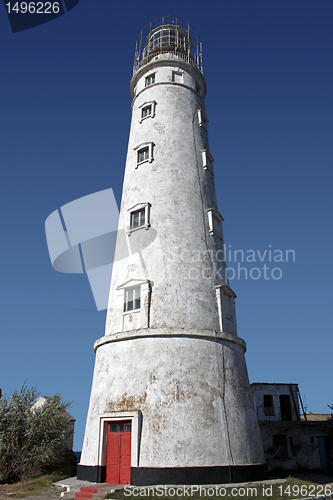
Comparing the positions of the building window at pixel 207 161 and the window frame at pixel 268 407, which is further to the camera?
the window frame at pixel 268 407

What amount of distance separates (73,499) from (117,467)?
2.24 meters

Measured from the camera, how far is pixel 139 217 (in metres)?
19.3

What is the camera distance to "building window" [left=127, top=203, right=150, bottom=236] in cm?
1870

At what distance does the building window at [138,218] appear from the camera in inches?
753

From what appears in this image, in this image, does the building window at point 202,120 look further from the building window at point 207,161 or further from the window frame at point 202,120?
the building window at point 207,161

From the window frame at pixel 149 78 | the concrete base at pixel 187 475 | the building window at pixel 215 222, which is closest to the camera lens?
the concrete base at pixel 187 475

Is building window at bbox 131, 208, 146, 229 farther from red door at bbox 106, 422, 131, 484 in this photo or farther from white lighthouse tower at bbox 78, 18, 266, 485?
red door at bbox 106, 422, 131, 484

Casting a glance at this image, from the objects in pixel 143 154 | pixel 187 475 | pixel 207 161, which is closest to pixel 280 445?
pixel 187 475

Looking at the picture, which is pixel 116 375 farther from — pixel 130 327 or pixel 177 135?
pixel 177 135

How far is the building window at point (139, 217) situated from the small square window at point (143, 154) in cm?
318

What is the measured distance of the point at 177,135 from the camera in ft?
68.9

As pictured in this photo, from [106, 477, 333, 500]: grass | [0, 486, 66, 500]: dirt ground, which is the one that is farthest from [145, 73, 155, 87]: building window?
[0, 486, 66, 500]: dirt ground

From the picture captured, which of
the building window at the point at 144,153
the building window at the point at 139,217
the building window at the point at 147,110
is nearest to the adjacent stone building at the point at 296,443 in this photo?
the building window at the point at 139,217

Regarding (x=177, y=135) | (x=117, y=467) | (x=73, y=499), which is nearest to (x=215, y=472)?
(x=117, y=467)
